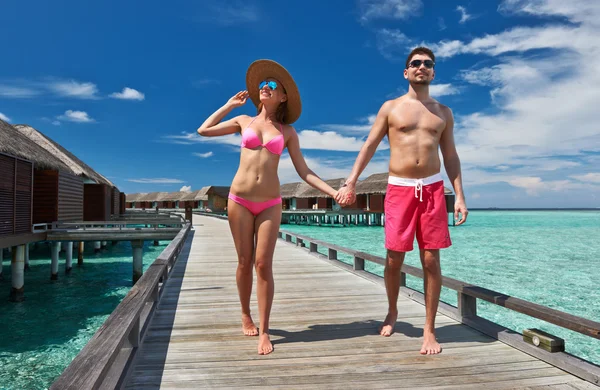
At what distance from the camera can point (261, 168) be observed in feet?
9.34

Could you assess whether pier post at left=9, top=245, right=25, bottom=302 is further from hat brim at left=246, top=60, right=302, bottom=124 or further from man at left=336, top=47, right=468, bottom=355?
man at left=336, top=47, right=468, bottom=355

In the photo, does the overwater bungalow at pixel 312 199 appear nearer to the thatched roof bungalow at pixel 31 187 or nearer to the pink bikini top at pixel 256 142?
the thatched roof bungalow at pixel 31 187

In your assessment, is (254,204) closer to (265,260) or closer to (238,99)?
(265,260)

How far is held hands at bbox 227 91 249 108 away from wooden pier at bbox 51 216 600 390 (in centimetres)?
157

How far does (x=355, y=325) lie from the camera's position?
3.52 m

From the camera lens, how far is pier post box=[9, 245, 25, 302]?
11.1m

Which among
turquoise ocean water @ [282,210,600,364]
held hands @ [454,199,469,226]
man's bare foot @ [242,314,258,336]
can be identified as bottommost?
turquoise ocean water @ [282,210,600,364]

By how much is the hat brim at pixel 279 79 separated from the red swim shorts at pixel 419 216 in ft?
3.03

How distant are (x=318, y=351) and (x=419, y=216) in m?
1.18

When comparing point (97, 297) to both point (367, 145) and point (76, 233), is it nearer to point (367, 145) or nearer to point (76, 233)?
point (76, 233)

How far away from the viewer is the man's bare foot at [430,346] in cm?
276

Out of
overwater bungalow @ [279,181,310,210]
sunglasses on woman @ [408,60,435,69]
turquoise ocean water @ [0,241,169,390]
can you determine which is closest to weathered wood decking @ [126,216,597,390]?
sunglasses on woman @ [408,60,435,69]

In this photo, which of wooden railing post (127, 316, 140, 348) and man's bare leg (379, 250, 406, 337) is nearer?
wooden railing post (127, 316, 140, 348)

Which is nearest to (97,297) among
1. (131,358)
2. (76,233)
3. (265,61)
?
(76,233)
